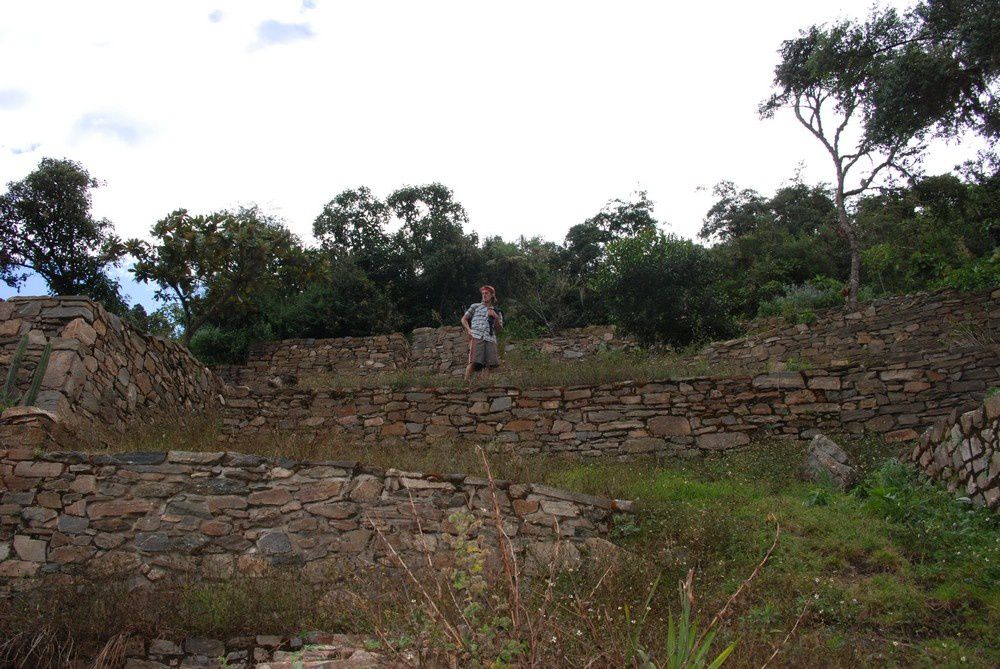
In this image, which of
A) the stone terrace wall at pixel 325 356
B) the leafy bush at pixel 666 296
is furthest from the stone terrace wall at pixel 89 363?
the leafy bush at pixel 666 296

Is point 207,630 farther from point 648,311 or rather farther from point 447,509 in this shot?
point 648,311

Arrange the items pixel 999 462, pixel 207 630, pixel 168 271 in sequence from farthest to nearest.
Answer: pixel 168 271 < pixel 999 462 < pixel 207 630

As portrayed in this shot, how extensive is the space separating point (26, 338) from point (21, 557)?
154 inches

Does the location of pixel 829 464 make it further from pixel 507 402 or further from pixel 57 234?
pixel 57 234

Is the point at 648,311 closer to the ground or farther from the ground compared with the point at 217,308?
Result: farther from the ground

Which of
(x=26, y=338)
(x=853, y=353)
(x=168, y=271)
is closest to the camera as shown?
(x=26, y=338)

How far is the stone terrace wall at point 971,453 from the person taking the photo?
6047 millimetres

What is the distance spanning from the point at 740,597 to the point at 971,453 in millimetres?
2816

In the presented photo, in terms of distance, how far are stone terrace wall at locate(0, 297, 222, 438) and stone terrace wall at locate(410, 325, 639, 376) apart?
7.28 meters

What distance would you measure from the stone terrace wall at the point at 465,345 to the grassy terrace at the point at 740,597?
9600mm

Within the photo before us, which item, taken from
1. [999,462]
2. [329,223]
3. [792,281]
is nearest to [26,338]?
[999,462]

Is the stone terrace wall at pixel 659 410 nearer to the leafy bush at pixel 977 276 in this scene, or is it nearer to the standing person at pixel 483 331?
the standing person at pixel 483 331

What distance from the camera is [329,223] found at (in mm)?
22578

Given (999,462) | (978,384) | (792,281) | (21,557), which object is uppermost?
(792,281)
